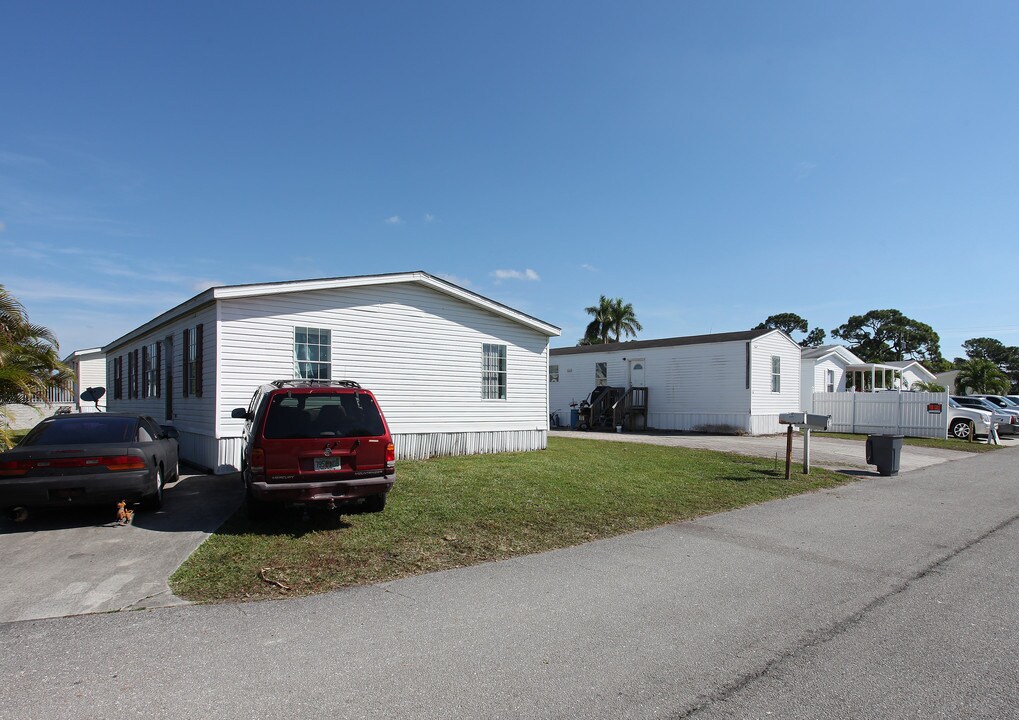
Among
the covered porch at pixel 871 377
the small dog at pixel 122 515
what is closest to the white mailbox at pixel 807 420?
the small dog at pixel 122 515

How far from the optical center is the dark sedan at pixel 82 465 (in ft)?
24.9

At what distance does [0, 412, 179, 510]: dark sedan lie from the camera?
7.59 m

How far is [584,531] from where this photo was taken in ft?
26.7

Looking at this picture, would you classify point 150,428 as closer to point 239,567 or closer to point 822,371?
point 239,567

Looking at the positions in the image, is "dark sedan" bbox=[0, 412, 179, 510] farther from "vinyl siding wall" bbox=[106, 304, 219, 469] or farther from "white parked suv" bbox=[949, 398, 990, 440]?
"white parked suv" bbox=[949, 398, 990, 440]

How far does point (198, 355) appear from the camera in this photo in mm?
13461

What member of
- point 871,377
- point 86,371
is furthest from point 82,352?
point 871,377

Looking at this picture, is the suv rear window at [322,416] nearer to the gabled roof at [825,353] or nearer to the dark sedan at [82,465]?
the dark sedan at [82,465]

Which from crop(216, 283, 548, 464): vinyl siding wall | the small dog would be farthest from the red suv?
crop(216, 283, 548, 464): vinyl siding wall

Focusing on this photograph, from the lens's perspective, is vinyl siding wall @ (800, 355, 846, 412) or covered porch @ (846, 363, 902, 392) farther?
covered porch @ (846, 363, 902, 392)

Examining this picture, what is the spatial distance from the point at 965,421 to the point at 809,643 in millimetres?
26154

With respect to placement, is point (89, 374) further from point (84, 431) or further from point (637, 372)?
point (84, 431)

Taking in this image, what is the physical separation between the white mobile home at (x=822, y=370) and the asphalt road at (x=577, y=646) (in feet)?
94.0

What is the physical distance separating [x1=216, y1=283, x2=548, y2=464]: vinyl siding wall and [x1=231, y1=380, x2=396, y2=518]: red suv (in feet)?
16.3
